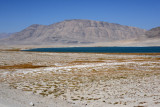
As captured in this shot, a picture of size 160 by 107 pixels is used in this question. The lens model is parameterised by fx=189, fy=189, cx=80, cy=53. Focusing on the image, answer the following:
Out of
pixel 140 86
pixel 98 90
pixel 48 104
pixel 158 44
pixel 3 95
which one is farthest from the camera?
pixel 158 44

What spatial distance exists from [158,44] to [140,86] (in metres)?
138

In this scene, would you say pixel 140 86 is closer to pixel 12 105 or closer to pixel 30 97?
pixel 30 97

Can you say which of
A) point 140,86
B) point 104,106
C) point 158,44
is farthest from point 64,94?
point 158,44

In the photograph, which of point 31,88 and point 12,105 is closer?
point 12,105

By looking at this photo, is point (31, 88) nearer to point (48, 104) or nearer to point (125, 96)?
point (48, 104)

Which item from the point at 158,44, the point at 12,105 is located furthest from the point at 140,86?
the point at 158,44

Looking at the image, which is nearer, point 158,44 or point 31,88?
point 31,88

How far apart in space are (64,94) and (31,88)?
107 inches

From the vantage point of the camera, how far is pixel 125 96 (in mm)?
10898

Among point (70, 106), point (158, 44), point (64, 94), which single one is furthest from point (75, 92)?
point (158, 44)

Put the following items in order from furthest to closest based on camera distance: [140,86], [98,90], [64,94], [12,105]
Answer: [140,86] < [98,90] < [64,94] < [12,105]

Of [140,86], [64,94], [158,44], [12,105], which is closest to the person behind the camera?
[12,105]

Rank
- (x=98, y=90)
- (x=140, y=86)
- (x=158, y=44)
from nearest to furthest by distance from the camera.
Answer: (x=98, y=90) → (x=140, y=86) → (x=158, y=44)

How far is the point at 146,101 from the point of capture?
982cm
